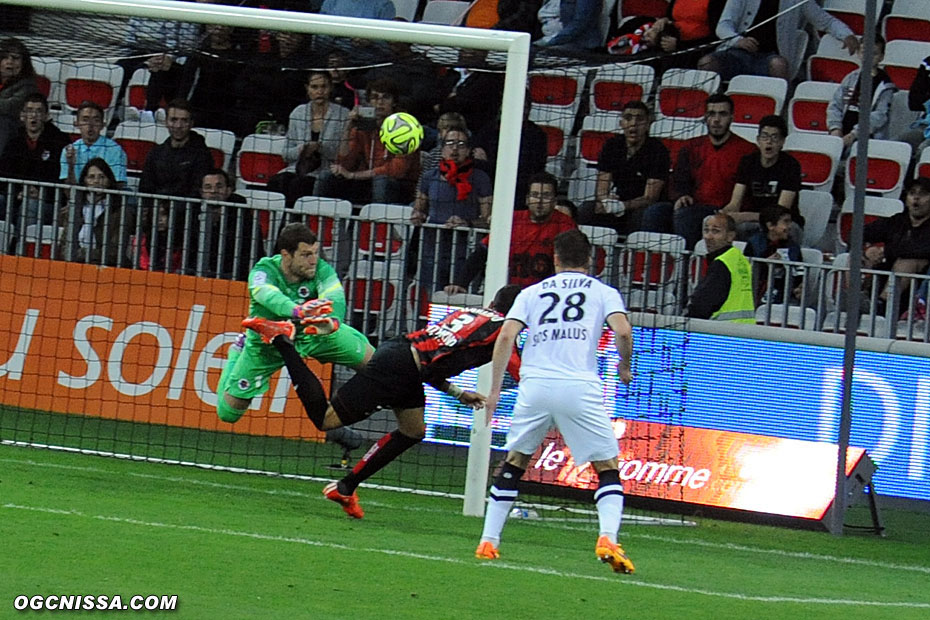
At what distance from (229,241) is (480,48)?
3780mm

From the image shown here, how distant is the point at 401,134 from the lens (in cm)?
1201

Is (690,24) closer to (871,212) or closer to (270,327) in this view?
(871,212)

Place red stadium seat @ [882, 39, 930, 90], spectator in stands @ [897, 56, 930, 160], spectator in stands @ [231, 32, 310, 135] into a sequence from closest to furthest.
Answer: spectator in stands @ [231, 32, 310, 135] → spectator in stands @ [897, 56, 930, 160] → red stadium seat @ [882, 39, 930, 90]

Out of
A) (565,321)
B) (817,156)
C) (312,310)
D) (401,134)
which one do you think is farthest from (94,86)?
(565,321)

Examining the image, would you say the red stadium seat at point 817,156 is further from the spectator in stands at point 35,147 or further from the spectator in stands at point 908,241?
the spectator in stands at point 35,147

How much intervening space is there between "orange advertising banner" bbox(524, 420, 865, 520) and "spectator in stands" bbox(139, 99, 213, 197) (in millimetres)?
4416

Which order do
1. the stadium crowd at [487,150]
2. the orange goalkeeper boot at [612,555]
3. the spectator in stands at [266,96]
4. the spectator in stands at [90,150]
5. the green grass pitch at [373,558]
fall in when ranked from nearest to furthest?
the green grass pitch at [373,558] → the orange goalkeeper boot at [612,555] → the stadium crowd at [487,150] → the spectator in stands at [90,150] → the spectator in stands at [266,96]

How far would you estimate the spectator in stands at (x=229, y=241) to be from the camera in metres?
13.1

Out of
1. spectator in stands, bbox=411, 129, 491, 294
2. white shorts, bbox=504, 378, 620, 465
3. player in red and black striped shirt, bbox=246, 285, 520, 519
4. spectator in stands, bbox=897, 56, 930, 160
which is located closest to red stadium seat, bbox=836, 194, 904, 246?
spectator in stands, bbox=897, 56, 930, 160

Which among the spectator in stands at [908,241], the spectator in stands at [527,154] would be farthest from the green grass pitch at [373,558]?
the spectator in stands at [908,241]

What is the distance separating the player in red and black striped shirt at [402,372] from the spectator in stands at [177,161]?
3.86 meters

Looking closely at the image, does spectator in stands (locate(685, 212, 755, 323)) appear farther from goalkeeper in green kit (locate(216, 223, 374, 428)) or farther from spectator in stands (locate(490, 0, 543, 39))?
spectator in stands (locate(490, 0, 543, 39))

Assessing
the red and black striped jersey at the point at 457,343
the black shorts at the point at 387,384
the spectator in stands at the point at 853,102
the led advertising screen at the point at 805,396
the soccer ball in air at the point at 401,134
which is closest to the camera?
the red and black striped jersey at the point at 457,343

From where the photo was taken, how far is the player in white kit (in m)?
8.02
